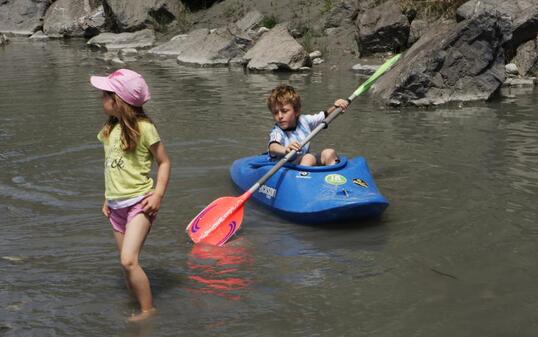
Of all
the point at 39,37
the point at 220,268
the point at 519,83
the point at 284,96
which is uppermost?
the point at 284,96

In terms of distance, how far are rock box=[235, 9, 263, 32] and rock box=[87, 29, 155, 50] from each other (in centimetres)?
231

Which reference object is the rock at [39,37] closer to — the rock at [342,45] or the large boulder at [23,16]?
the large boulder at [23,16]

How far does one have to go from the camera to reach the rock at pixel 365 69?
37.6 ft

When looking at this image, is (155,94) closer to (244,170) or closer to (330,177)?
(244,170)

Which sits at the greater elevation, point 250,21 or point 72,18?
point 250,21

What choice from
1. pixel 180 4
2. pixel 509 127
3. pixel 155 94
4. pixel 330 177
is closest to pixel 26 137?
pixel 155 94

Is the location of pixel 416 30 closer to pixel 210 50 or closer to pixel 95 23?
pixel 210 50

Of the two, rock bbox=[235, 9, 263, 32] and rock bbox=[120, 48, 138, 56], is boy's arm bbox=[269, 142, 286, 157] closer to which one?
rock bbox=[235, 9, 263, 32]

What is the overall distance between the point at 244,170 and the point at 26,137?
297 cm

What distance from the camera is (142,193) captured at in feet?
11.1

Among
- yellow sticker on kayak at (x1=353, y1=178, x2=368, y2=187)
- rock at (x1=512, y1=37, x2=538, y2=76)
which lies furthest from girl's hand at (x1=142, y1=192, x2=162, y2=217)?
rock at (x1=512, y1=37, x2=538, y2=76)

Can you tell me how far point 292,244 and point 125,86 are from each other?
5.41 feet

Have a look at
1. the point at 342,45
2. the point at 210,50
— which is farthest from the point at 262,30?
the point at 342,45

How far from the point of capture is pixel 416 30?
1198cm
